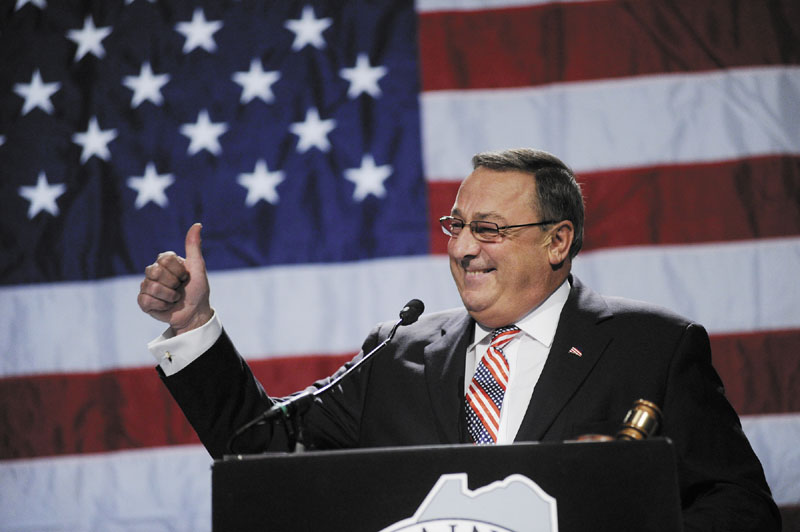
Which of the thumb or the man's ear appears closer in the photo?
the thumb

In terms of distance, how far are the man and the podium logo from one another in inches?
19.4

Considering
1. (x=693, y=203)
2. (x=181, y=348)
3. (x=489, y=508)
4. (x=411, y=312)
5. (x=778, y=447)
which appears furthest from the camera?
(x=693, y=203)

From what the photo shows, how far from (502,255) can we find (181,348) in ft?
2.38

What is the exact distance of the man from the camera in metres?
1.61

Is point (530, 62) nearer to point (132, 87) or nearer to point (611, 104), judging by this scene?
point (611, 104)

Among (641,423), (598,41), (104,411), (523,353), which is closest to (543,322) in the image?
(523,353)

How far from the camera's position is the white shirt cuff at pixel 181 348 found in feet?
5.46

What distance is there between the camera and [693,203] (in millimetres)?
2895

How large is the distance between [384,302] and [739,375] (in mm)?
1252

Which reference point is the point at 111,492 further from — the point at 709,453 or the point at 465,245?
the point at 709,453

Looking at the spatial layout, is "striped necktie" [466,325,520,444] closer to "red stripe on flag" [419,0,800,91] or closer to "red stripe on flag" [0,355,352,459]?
"red stripe on flag" [0,355,352,459]

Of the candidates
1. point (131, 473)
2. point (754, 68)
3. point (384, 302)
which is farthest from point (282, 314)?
point (754, 68)

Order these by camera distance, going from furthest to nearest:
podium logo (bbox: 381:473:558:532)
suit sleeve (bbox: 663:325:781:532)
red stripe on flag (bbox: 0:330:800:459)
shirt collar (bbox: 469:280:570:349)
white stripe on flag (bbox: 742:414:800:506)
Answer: red stripe on flag (bbox: 0:330:800:459) < white stripe on flag (bbox: 742:414:800:506) < shirt collar (bbox: 469:280:570:349) < suit sleeve (bbox: 663:325:781:532) < podium logo (bbox: 381:473:558:532)

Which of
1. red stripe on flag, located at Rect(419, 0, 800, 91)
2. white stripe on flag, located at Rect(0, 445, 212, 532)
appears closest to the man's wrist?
white stripe on flag, located at Rect(0, 445, 212, 532)
